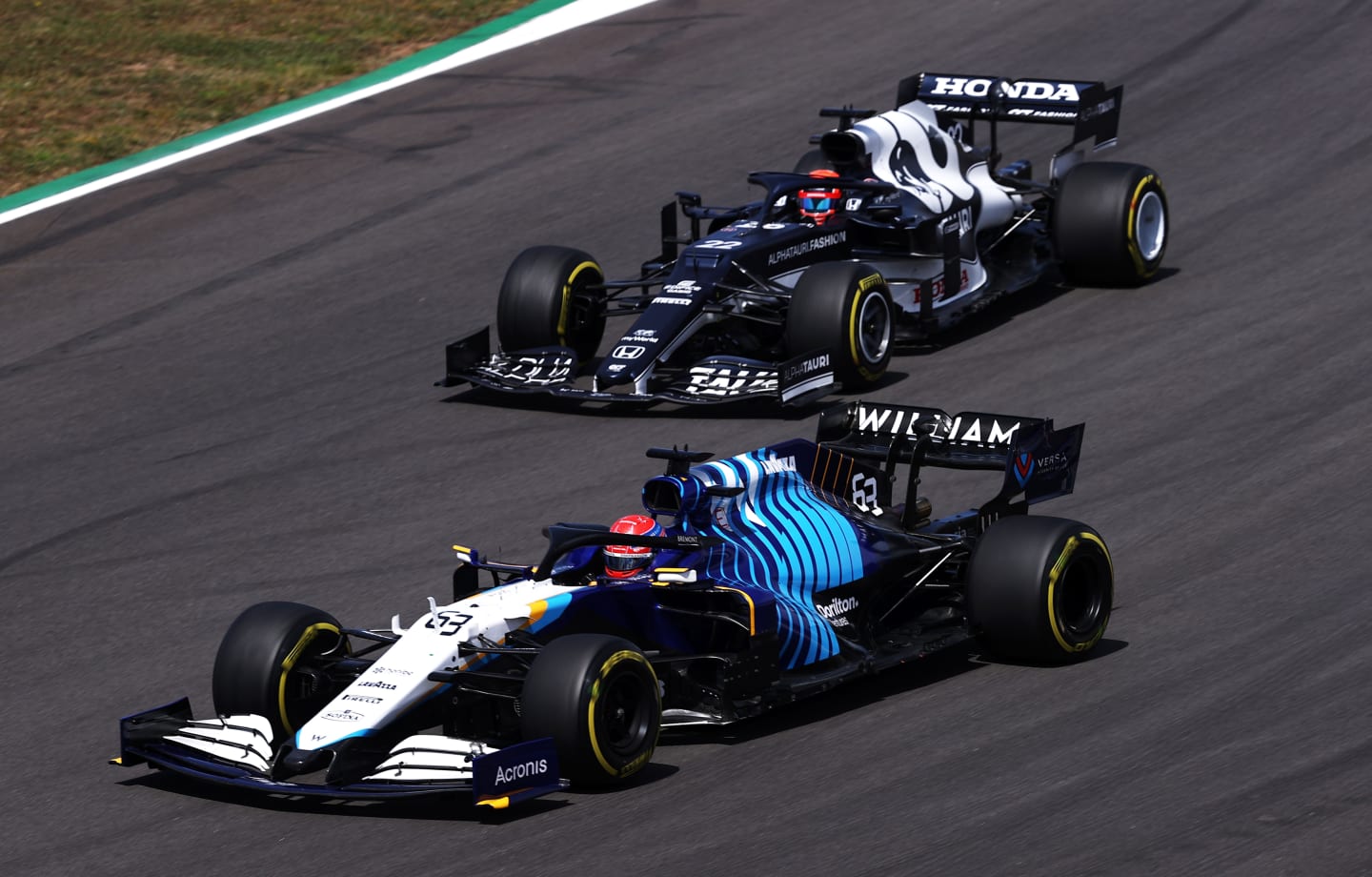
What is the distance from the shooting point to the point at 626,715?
9469 mm

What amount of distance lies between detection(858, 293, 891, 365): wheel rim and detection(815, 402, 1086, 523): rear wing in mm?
3694

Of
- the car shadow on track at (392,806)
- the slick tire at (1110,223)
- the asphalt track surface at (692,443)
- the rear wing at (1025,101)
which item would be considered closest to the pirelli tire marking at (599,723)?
the asphalt track surface at (692,443)

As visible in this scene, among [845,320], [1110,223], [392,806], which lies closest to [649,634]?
[392,806]

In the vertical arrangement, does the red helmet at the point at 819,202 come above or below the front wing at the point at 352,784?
above

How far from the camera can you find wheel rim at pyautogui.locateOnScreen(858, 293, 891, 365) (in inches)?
625

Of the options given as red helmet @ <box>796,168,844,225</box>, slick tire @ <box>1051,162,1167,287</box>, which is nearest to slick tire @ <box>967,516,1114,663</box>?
red helmet @ <box>796,168,844,225</box>

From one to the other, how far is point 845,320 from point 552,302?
2.37 meters

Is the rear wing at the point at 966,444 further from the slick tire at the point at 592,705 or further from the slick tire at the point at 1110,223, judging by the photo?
the slick tire at the point at 1110,223

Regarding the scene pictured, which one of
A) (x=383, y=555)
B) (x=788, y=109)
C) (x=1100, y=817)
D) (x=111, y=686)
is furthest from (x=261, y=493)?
(x=788, y=109)

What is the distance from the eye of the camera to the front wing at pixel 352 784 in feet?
29.0

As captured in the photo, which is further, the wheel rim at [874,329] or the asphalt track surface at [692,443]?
the wheel rim at [874,329]

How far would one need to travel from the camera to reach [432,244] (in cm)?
2020

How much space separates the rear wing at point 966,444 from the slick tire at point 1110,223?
6032 mm

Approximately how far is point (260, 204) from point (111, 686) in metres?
10.8
